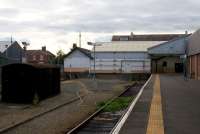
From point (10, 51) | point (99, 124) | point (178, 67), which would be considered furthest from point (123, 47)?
point (99, 124)

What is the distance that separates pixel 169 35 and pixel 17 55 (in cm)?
6616

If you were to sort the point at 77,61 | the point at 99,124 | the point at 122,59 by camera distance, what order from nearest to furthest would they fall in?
the point at 99,124
the point at 122,59
the point at 77,61

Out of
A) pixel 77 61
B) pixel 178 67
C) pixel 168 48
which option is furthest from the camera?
pixel 77 61

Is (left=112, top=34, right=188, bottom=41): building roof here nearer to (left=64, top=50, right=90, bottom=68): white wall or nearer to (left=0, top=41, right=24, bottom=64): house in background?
(left=64, top=50, right=90, bottom=68): white wall

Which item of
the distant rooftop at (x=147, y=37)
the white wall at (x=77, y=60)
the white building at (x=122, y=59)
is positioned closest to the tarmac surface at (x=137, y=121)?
the white building at (x=122, y=59)

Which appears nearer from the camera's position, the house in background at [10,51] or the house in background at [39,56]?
the house in background at [10,51]

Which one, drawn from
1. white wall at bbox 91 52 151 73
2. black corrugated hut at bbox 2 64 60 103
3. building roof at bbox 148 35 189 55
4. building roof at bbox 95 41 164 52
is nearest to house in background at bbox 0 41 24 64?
white wall at bbox 91 52 151 73

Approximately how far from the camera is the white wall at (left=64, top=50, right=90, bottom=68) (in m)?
80.3

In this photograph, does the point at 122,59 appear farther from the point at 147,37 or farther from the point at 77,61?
the point at 147,37

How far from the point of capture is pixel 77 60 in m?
80.9

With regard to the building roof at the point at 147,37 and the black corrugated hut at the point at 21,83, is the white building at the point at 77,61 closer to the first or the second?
the building roof at the point at 147,37

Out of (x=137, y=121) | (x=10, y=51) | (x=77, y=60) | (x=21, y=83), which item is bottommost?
(x=137, y=121)

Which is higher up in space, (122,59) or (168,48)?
(168,48)

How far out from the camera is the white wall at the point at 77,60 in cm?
8031
